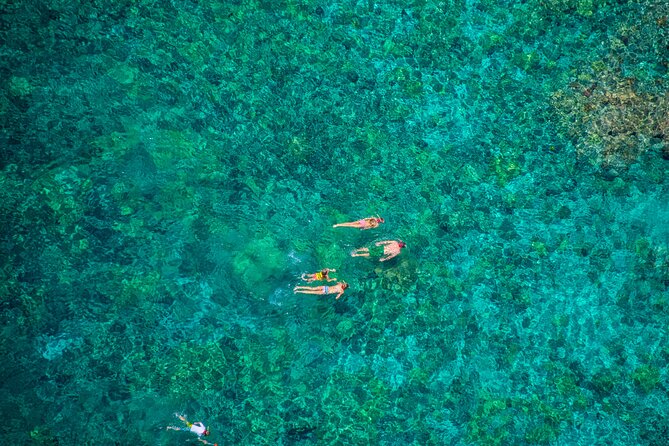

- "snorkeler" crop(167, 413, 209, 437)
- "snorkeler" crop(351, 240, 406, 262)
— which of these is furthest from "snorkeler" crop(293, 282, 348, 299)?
"snorkeler" crop(167, 413, 209, 437)

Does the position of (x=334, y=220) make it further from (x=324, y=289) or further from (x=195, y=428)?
(x=195, y=428)

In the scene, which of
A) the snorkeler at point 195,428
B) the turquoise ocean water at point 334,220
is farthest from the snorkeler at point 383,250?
the snorkeler at point 195,428

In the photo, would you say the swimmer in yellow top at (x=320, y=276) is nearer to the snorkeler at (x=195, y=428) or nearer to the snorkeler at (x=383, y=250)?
the snorkeler at (x=383, y=250)

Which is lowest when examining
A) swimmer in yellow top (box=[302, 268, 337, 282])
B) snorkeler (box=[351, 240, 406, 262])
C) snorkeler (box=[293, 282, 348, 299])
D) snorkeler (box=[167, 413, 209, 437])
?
snorkeler (box=[167, 413, 209, 437])

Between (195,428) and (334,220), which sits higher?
(334,220)

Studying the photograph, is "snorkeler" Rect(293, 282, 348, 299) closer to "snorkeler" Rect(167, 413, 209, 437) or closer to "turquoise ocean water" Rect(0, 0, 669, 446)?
"turquoise ocean water" Rect(0, 0, 669, 446)

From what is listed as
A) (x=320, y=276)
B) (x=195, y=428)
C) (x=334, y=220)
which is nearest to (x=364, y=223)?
(x=334, y=220)
